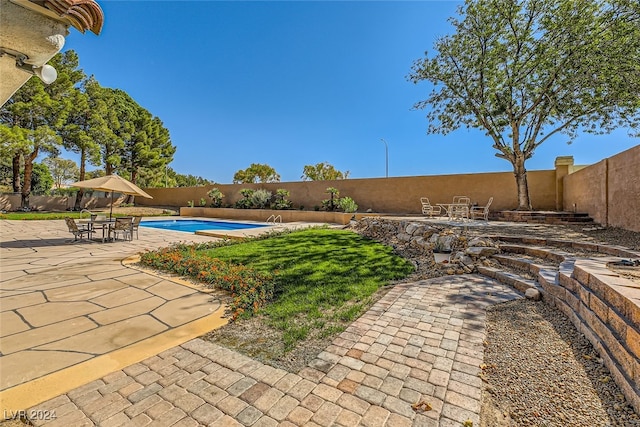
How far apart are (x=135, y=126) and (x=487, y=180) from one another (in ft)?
90.1

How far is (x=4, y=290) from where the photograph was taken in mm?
3666

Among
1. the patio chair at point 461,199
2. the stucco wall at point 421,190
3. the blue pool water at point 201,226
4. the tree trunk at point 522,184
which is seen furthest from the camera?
the blue pool water at point 201,226

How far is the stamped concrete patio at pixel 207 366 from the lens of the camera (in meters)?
1.63

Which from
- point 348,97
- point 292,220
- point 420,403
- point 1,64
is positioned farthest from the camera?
point 348,97

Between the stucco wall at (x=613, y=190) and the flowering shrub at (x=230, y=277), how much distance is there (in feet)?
A: 24.7

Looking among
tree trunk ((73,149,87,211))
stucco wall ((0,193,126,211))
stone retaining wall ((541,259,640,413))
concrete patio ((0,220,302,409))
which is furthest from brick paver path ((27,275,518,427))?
stucco wall ((0,193,126,211))

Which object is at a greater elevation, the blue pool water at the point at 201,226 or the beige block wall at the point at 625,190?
the beige block wall at the point at 625,190

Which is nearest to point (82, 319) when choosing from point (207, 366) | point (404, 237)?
point (207, 366)

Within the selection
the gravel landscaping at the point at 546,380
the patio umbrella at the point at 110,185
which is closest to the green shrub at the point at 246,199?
the patio umbrella at the point at 110,185

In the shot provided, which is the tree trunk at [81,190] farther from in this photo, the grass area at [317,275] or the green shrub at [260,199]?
the grass area at [317,275]

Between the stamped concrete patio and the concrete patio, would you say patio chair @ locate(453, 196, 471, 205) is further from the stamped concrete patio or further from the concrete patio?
the concrete patio

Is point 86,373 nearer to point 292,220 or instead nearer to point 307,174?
point 292,220

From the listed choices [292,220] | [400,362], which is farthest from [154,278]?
[292,220]

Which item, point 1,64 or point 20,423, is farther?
point 1,64
